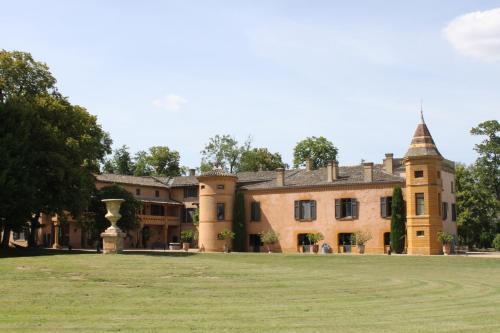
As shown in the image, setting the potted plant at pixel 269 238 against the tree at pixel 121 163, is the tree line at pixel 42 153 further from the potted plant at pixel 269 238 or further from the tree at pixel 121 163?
the tree at pixel 121 163

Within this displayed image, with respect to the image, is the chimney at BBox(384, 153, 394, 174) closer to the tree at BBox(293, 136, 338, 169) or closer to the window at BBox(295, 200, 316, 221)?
the window at BBox(295, 200, 316, 221)

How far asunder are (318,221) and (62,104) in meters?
22.7

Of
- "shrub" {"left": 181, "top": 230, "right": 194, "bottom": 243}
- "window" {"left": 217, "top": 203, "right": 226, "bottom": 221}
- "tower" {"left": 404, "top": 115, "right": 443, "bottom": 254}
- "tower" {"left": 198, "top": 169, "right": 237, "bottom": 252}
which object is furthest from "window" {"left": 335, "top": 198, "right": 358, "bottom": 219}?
"shrub" {"left": 181, "top": 230, "right": 194, "bottom": 243}

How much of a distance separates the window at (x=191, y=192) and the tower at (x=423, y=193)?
90.4 ft

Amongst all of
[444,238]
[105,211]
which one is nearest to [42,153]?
[105,211]

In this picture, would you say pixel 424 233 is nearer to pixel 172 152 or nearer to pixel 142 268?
pixel 142 268

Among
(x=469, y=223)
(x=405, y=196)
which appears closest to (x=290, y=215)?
(x=405, y=196)

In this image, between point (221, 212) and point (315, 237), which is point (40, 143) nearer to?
point (221, 212)

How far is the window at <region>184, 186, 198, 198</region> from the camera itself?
228ft

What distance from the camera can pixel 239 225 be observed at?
5647 centimetres

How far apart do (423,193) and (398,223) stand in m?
3.14

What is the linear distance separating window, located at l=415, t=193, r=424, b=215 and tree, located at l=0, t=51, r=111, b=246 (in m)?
23.8

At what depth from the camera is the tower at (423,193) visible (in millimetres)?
46812

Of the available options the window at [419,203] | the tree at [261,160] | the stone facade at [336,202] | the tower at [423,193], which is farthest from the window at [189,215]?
the window at [419,203]
